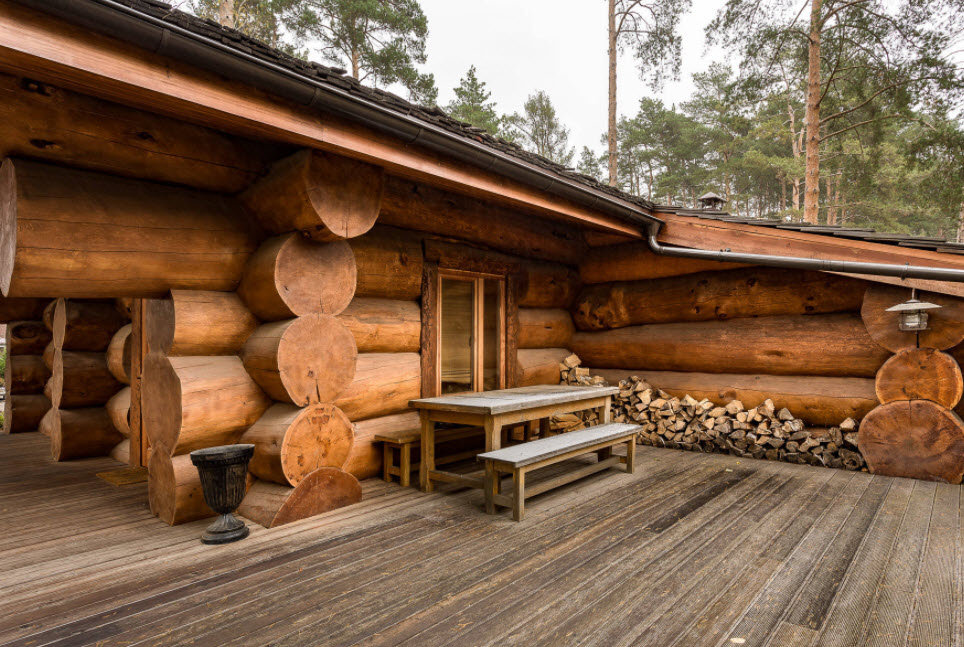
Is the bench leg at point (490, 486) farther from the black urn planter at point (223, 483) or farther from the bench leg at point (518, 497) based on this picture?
the black urn planter at point (223, 483)

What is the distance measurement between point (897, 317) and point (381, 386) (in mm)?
5036

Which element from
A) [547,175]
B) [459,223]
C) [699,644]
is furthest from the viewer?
[459,223]

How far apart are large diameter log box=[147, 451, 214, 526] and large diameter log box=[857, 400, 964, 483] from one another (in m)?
6.04

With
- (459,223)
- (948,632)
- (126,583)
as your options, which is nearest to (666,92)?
(459,223)

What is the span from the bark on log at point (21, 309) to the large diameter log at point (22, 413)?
123cm

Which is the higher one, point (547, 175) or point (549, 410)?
point (547, 175)

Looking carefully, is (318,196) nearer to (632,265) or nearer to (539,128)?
(632,265)

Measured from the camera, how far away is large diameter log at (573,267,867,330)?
5.21m

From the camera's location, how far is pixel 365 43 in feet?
37.6

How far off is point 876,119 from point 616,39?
583cm

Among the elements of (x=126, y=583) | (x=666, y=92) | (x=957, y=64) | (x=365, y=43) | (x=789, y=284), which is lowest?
(x=126, y=583)

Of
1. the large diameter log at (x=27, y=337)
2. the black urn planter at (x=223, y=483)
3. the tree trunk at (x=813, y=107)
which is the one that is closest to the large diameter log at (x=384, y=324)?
the black urn planter at (x=223, y=483)

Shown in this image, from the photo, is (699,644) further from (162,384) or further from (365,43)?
(365,43)

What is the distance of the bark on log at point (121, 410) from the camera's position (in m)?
5.41
